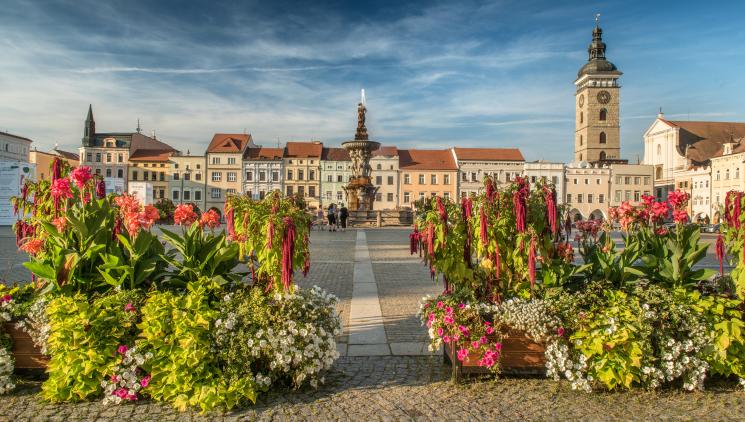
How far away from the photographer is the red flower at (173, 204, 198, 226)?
5.91 metres

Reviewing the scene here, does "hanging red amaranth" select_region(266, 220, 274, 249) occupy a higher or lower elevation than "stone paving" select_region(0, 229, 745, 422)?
higher

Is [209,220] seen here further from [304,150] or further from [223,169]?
[223,169]

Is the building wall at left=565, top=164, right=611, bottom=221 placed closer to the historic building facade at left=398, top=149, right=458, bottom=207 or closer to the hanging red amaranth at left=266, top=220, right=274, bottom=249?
the historic building facade at left=398, top=149, right=458, bottom=207

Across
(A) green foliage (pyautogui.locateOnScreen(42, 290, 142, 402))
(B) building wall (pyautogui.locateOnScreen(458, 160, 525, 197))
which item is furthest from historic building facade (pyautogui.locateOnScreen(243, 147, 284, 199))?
(A) green foliage (pyautogui.locateOnScreen(42, 290, 142, 402))

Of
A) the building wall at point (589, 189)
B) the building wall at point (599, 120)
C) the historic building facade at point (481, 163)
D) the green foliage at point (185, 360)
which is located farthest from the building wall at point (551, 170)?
the green foliage at point (185, 360)

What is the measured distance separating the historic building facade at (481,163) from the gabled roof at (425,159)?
1.10m

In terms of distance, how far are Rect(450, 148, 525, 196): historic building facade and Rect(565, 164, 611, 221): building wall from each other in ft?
26.1

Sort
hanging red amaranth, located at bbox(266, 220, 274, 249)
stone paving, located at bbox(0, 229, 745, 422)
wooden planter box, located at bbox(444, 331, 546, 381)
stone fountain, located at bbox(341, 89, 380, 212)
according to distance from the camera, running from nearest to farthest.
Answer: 1. stone paving, located at bbox(0, 229, 745, 422)
2. hanging red amaranth, located at bbox(266, 220, 274, 249)
3. wooden planter box, located at bbox(444, 331, 546, 381)
4. stone fountain, located at bbox(341, 89, 380, 212)

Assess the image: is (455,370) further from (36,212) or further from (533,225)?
(36,212)

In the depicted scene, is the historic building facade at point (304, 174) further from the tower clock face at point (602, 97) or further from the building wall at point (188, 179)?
the tower clock face at point (602, 97)

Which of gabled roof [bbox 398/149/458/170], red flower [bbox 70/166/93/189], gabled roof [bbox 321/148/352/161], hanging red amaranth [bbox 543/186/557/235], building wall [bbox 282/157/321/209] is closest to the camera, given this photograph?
hanging red amaranth [bbox 543/186/557/235]

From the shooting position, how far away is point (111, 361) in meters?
4.38

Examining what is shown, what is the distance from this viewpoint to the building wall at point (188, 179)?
82875 millimetres

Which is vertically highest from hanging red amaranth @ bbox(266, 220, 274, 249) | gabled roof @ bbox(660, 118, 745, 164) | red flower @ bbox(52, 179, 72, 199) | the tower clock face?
the tower clock face
